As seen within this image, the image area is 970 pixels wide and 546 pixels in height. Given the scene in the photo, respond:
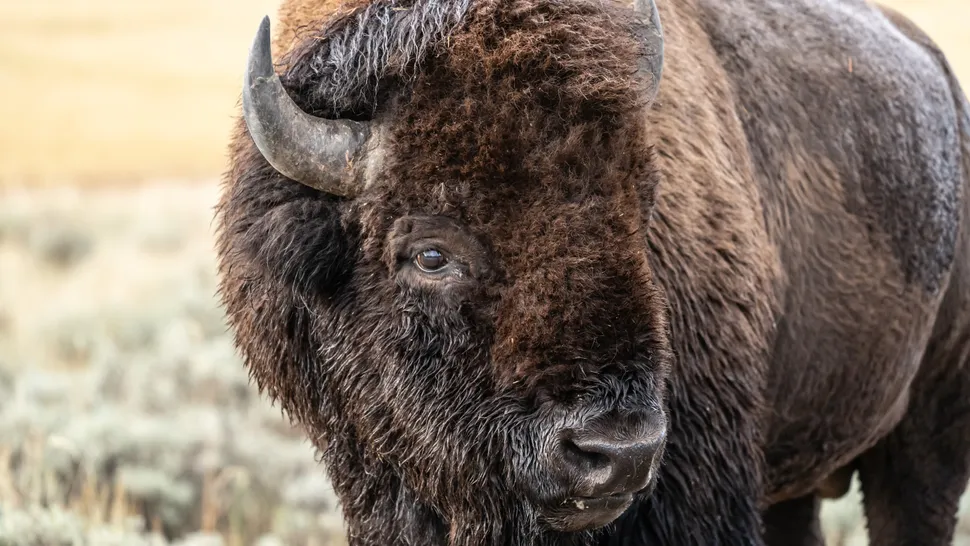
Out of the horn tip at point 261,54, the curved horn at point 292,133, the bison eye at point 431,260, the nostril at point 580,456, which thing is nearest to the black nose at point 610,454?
the nostril at point 580,456

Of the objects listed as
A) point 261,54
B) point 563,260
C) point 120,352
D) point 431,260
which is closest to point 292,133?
point 261,54

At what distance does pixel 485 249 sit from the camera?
2.54 meters

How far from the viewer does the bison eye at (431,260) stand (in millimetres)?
2602

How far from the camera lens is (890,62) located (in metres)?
4.39

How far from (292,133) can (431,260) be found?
0.47m

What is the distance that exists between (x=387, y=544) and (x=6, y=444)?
3599 mm

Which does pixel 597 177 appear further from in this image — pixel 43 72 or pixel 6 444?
pixel 43 72

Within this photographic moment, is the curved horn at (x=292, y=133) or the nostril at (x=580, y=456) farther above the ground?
the curved horn at (x=292, y=133)

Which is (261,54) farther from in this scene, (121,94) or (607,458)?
(121,94)

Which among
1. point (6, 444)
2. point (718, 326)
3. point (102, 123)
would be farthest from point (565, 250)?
point (102, 123)

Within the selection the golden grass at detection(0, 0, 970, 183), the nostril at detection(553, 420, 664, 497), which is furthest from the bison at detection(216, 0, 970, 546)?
the golden grass at detection(0, 0, 970, 183)

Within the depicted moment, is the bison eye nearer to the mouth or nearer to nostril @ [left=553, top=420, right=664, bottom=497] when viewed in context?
nostril @ [left=553, top=420, right=664, bottom=497]

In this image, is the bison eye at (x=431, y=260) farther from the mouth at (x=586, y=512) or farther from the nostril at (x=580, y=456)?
the mouth at (x=586, y=512)

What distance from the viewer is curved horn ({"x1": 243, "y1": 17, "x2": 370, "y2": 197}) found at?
2.59m
